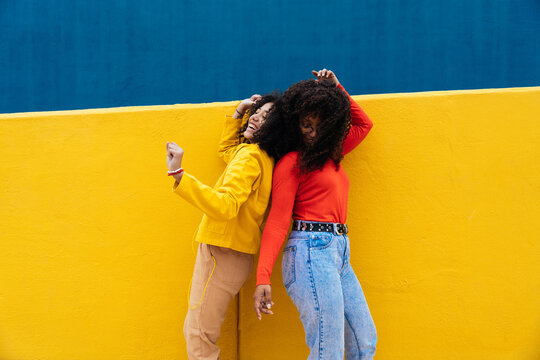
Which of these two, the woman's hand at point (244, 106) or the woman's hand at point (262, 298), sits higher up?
the woman's hand at point (244, 106)

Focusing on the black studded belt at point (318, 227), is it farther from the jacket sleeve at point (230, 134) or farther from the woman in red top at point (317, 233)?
the jacket sleeve at point (230, 134)

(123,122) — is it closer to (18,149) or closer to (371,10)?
(18,149)

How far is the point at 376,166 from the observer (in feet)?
8.55

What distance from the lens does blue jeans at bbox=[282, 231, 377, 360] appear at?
6.32 ft

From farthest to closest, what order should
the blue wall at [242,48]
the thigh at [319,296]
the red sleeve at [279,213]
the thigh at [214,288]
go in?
the blue wall at [242,48], the thigh at [214,288], the red sleeve at [279,213], the thigh at [319,296]

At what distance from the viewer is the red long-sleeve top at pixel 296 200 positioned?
206cm

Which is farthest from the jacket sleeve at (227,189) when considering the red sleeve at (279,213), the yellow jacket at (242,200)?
the red sleeve at (279,213)

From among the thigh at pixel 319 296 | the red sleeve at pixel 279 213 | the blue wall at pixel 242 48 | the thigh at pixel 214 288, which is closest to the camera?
the thigh at pixel 319 296

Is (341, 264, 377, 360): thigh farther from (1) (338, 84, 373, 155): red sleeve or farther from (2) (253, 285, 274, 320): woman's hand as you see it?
(1) (338, 84, 373, 155): red sleeve

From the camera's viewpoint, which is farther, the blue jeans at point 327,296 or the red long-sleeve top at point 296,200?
the red long-sleeve top at point 296,200

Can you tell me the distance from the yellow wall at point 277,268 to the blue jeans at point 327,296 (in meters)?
0.52

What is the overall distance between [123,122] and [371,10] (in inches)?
81.2

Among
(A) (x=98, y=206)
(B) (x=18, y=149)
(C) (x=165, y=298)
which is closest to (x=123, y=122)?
(A) (x=98, y=206)

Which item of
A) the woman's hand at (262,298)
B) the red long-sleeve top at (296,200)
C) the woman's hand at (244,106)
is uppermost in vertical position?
the woman's hand at (244,106)
